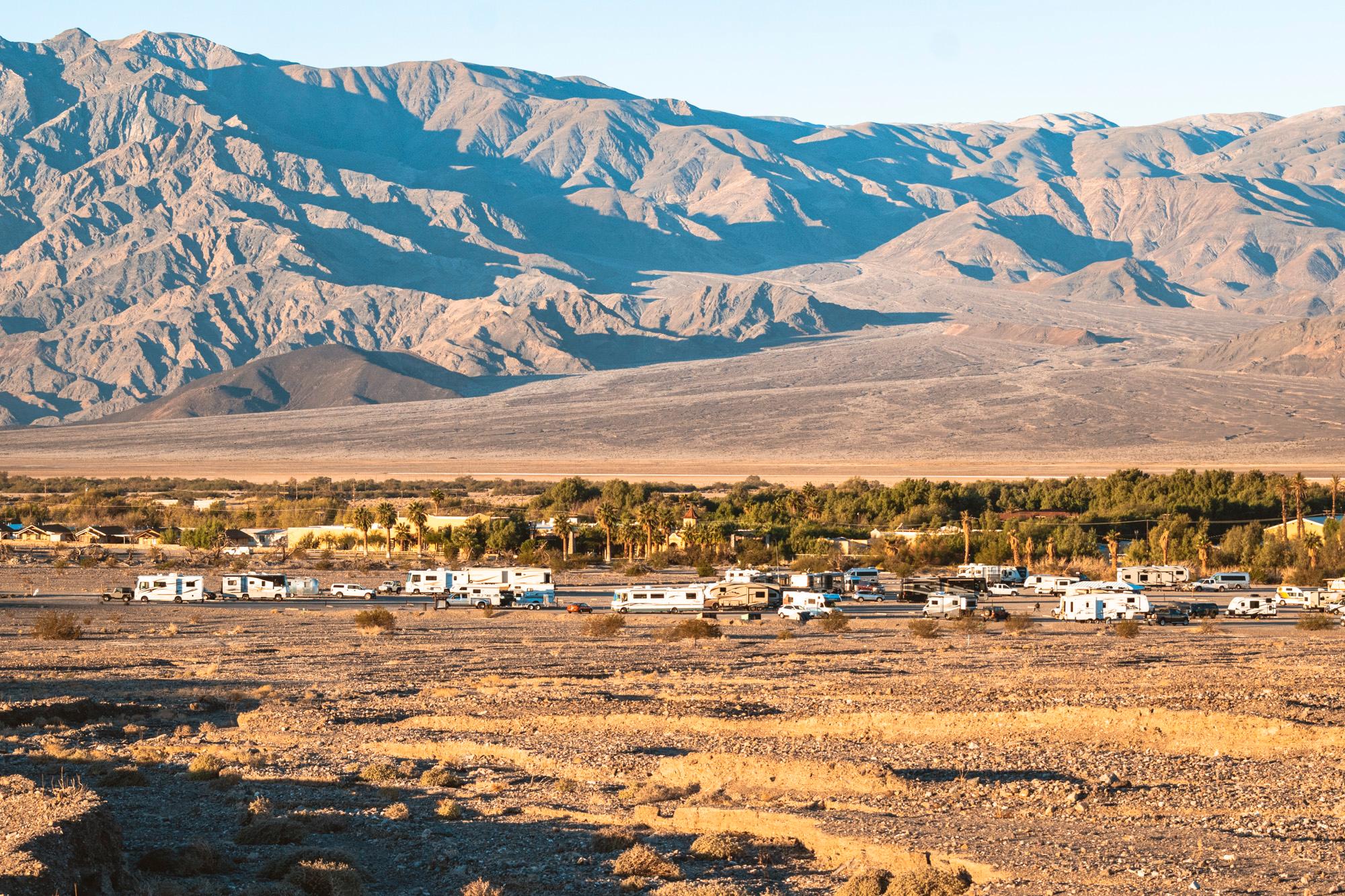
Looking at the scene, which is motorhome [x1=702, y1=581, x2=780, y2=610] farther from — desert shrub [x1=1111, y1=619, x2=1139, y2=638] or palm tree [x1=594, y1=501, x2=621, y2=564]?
palm tree [x1=594, y1=501, x2=621, y2=564]

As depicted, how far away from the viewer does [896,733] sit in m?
19.7

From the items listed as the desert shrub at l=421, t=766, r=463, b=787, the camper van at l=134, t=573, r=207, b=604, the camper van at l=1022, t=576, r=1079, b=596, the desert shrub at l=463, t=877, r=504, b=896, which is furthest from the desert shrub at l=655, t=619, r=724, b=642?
A: the desert shrub at l=463, t=877, r=504, b=896

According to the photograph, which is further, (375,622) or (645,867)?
(375,622)

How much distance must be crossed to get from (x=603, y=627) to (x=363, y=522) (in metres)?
37.5

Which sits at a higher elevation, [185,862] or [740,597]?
[740,597]

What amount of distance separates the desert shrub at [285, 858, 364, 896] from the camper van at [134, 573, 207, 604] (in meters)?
37.5

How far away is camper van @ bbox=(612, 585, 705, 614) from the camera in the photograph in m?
44.4

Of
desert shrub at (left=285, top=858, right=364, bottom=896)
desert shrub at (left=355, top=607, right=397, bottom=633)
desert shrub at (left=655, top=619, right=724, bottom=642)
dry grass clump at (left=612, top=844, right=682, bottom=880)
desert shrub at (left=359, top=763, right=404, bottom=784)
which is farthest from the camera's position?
desert shrub at (left=355, top=607, right=397, bottom=633)

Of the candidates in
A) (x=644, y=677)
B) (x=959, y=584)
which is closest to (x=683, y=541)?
(x=959, y=584)

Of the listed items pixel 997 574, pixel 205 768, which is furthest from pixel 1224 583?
pixel 205 768

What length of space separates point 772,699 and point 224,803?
31.6 feet

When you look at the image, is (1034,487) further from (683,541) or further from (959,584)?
(959,584)

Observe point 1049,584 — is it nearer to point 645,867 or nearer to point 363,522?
point 363,522

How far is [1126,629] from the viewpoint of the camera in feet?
119
